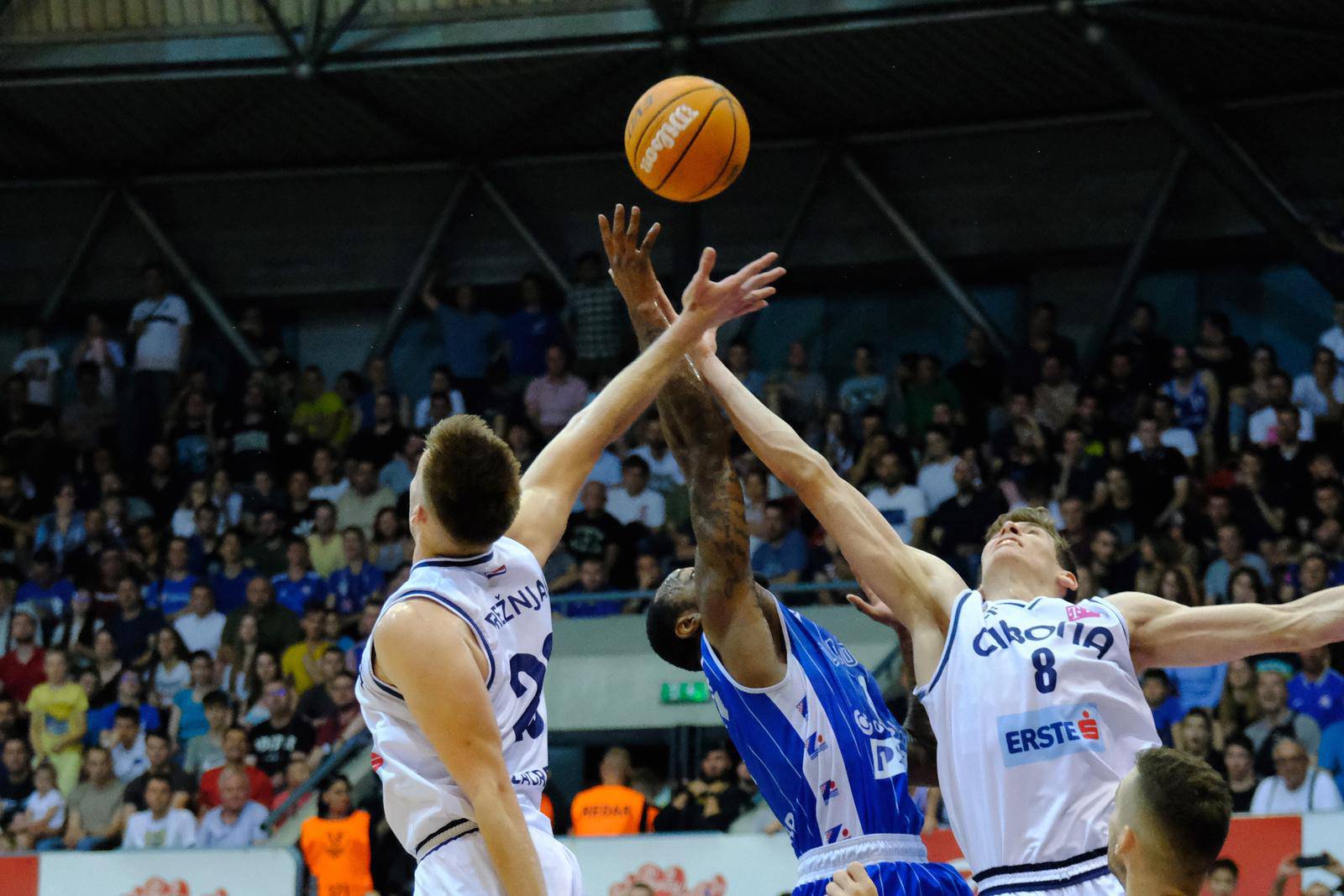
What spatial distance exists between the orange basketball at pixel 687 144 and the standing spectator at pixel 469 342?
11555 mm

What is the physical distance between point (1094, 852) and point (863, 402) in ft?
41.9

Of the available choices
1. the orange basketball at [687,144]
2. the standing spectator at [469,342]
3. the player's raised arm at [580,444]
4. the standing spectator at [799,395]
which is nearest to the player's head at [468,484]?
the player's raised arm at [580,444]

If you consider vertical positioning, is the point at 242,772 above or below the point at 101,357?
below

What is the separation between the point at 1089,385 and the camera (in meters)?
16.3

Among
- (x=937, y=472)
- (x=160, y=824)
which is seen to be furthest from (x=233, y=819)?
(x=937, y=472)

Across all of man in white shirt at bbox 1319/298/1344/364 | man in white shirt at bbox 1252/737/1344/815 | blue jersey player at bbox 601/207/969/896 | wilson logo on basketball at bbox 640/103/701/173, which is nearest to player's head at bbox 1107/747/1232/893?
blue jersey player at bbox 601/207/969/896

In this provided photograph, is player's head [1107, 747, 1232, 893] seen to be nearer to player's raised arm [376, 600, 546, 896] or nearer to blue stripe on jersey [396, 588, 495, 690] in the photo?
player's raised arm [376, 600, 546, 896]

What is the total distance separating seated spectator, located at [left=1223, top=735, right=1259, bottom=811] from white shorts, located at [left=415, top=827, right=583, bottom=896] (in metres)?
7.60

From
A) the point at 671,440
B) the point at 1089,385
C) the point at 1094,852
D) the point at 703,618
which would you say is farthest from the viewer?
the point at 1089,385

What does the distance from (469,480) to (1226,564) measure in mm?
9826

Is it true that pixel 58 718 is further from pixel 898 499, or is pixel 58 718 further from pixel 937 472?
pixel 937 472

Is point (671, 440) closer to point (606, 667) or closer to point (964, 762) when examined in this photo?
point (964, 762)

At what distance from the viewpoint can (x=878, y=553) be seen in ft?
17.6

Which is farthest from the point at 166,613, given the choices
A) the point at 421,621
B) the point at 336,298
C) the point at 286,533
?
the point at 421,621
